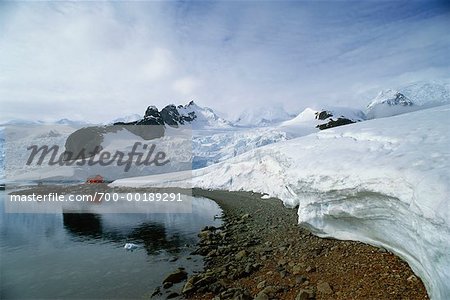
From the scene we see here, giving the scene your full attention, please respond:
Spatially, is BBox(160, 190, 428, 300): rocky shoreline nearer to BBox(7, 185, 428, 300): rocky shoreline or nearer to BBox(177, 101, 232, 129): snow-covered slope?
BBox(7, 185, 428, 300): rocky shoreline

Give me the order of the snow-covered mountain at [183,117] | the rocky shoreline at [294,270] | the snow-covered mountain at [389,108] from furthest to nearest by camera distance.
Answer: the snow-covered mountain at [389,108]
the snow-covered mountain at [183,117]
the rocky shoreline at [294,270]

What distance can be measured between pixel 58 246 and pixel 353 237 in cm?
2030

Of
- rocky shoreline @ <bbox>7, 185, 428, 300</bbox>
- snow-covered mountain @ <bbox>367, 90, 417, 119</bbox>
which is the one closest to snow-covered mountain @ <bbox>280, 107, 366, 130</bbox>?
snow-covered mountain @ <bbox>367, 90, 417, 119</bbox>

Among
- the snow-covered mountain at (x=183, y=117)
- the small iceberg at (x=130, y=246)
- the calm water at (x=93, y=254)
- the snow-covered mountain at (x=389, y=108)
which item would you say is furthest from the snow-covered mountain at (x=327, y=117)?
the small iceberg at (x=130, y=246)

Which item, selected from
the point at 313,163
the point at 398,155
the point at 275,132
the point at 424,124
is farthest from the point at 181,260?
the point at 275,132

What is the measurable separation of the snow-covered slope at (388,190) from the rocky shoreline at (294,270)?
2.14ft

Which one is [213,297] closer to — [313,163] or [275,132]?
[313,163]

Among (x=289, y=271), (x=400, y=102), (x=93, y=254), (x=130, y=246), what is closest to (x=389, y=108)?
(x=400, y=102)

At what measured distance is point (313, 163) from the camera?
48.5 feet

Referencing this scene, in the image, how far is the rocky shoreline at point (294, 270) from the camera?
971 centimetres

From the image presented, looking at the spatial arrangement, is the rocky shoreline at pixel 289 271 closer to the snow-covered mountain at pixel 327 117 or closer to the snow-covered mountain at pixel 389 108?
the snow-covered mountain at pixel 327 117

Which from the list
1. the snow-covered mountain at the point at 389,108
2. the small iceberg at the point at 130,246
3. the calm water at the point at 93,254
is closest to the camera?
the calm water at the point at 93,254

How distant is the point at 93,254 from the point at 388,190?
18.1 meters

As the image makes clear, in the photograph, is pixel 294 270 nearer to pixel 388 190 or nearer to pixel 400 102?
pixel 388 190
